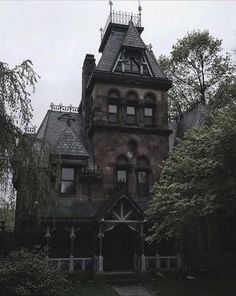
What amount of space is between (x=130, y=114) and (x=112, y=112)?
4.30 ft

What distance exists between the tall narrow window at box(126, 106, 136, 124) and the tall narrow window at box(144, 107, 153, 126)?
84 cm

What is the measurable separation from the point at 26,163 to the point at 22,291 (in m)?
4.06

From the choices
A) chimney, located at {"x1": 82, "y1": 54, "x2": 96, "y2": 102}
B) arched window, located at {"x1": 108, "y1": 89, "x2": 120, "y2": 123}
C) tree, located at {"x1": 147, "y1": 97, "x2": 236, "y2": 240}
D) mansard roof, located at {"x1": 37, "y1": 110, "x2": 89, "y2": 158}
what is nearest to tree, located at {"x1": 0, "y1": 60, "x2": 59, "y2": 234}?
tree, located at {"x1": 147, "y1": 97, "x2": 236, "y2": 240}

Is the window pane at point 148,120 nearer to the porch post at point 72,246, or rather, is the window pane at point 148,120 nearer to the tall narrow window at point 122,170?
the tall narrow window at point 122,170

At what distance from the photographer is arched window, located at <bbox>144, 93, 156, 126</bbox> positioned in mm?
26969

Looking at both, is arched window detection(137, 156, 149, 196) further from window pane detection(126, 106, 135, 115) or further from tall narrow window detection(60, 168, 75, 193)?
tall narrow window detection(60, 168, 75, 193)

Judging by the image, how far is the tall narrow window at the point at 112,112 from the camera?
86.1 ft

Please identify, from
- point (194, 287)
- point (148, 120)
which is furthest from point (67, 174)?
point (194, 287)

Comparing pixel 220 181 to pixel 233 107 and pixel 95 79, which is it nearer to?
pixel 233 107

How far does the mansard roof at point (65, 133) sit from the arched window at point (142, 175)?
151 inches

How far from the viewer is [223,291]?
16594 millimetres

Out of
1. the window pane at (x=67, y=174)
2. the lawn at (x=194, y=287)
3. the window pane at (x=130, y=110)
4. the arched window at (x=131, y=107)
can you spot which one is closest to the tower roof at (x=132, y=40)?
the arched window at (x=131, y=107)

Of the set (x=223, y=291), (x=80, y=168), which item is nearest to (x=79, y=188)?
(x=80, y=168)

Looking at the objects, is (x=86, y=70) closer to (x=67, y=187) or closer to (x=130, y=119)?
(x=130, y=119)
